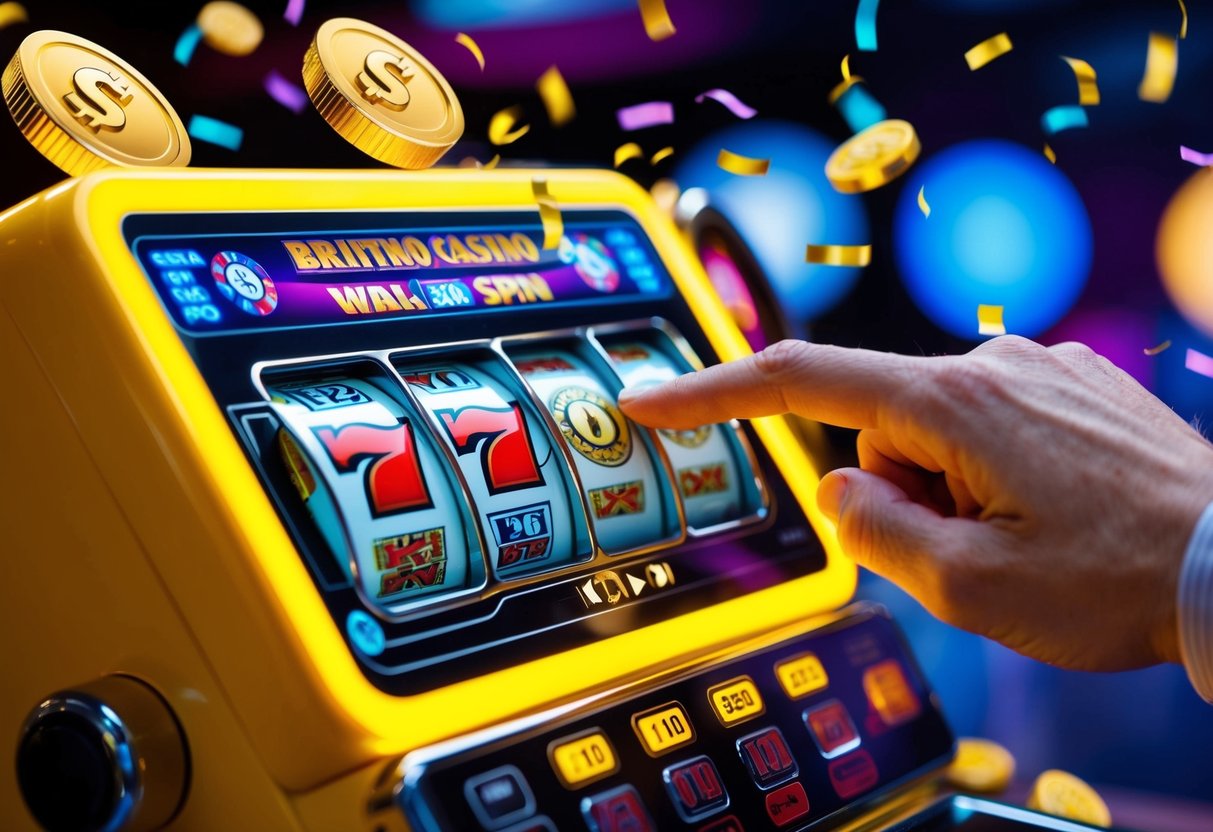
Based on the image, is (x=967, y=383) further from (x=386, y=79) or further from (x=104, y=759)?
(x=104, y=759)

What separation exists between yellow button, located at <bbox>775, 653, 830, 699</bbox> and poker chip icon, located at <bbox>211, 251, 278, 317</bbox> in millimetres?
728

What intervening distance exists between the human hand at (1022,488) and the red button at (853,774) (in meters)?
0.26

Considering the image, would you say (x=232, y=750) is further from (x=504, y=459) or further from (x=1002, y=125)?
(x=1002, y=125)

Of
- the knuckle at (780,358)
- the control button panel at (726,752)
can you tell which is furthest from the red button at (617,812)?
the knuckle at (780,358)

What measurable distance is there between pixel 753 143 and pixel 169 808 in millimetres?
2465

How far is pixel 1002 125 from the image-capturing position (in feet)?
6.74

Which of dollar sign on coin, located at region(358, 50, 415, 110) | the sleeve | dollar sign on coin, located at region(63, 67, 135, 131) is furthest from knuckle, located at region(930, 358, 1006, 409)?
dollar sign on coin, located at region(63, 67, 135, 131)

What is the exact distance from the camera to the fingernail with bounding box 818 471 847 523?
130 cm

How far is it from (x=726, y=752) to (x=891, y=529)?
1.01 feet

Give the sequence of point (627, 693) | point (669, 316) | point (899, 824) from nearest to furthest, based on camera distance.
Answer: point (627, 693) → point (899, 824) → point (669, 316)

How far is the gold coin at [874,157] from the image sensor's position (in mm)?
1654

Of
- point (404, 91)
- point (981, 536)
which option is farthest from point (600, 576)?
point (404, 91)

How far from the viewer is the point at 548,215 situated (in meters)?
1.52

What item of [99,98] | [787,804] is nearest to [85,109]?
[99,98]
